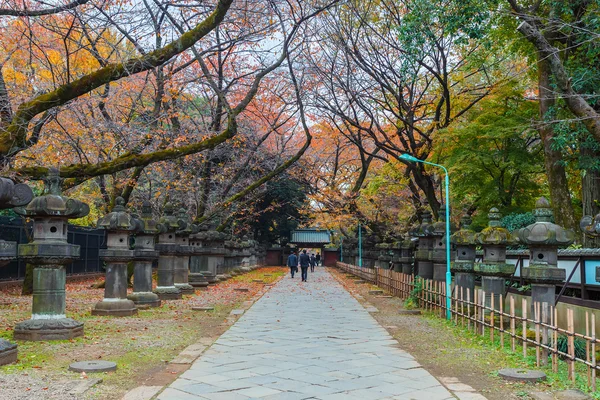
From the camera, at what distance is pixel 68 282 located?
22.6 metres

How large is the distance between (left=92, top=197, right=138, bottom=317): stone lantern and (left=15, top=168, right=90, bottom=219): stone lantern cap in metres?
2.87

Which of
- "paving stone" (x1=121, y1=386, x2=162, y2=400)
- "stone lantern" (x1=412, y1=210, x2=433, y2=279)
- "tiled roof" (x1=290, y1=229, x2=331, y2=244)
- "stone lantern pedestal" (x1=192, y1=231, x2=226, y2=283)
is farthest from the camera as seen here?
"tiled roof" (x1=290, y1=229, x2=331, y2=244)

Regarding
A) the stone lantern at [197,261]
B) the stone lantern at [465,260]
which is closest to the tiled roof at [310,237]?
the stone lantern at [197,261]

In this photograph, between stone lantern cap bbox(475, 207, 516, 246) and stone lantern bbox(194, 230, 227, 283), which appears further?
stone lantern bbox(194, 230, 227, 283)

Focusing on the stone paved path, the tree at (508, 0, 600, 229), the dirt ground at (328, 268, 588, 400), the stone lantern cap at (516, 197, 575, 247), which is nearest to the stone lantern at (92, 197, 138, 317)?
the stone paved path

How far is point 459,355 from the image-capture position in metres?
8.41

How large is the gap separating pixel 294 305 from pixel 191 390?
10719 millimetres

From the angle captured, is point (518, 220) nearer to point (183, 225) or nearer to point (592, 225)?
point (592, 225)

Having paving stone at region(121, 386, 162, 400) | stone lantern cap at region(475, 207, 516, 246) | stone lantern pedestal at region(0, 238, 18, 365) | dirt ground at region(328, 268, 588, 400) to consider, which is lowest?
dirt ground at region(328, 268, 588, 400)

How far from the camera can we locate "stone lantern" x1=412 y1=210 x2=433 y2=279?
15828 mm

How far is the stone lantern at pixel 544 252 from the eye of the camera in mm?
8281

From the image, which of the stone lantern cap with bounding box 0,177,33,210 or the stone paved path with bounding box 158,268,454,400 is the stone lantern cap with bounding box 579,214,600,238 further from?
the stone lantern cap with bounding box 0,177,33,210

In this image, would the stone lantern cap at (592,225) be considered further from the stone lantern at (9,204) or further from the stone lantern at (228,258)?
the stone lantern at (228,258)

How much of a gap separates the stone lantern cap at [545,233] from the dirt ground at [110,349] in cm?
557
